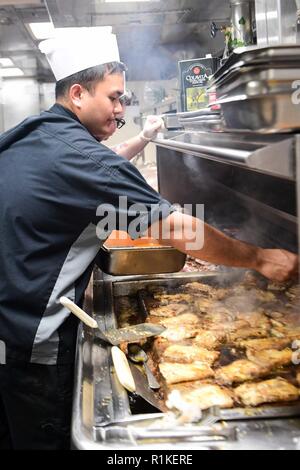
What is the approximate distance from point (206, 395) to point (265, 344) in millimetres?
442

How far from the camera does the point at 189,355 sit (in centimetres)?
162

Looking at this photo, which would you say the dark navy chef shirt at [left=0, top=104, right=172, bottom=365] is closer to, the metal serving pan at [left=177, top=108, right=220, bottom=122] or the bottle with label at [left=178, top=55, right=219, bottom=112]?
the metal serving pan at [left=177, top=108, right=220, bottom=122]

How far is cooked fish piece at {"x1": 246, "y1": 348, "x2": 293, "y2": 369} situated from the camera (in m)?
1.55

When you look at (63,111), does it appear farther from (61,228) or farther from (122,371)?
(122,371)

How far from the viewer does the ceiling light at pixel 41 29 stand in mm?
5739

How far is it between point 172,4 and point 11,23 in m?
2.91

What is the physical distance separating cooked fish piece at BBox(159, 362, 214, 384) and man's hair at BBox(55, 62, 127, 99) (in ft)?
3.93

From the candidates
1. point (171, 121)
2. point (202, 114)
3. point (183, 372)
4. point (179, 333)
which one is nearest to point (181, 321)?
point (179, 333)

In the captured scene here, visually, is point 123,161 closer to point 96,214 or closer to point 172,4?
point 96,214

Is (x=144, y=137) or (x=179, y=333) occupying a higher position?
(x=144, y=137)

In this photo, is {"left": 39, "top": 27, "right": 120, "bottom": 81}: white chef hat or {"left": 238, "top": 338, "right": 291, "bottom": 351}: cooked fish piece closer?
{"left": 238, "top": 338, "right": 291, "bottom": 351}: cooked fish piece

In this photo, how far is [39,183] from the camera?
175 cm

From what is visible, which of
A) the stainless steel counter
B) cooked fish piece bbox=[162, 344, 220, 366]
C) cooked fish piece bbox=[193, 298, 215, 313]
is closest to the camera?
the stainless steel counter

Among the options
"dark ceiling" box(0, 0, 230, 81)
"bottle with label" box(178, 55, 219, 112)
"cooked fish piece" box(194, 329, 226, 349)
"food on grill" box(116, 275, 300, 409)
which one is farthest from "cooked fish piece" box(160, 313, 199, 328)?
"dark ceiling" box(0, 0, 230, 81)
